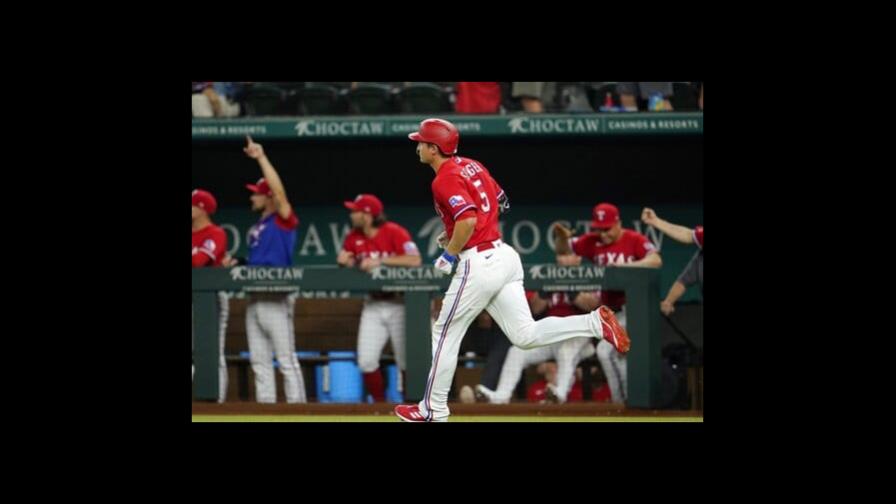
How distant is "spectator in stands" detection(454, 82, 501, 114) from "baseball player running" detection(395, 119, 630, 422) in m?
4.56

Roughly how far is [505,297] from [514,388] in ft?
8.19

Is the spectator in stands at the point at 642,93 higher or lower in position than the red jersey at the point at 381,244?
higher

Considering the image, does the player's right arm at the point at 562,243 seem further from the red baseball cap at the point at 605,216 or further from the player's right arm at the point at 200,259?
the player's right arm at the point at 200,259

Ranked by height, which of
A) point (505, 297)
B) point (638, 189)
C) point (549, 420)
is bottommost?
point (549, 420)

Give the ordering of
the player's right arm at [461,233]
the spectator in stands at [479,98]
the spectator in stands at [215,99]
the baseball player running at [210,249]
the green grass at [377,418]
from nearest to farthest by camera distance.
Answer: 1. the player's right arm at [461,233]
2. the green grass at [377,418]
3. the baseball player running at [210,249]
4. the spectator in stands at [479,98]
5. the spectator in stands at [215,99]

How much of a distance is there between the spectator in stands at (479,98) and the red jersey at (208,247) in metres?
2.70

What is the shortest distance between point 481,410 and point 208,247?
2.40 meters

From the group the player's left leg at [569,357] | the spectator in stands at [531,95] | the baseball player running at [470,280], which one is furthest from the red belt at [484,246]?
the spectator in stands at [531,95]

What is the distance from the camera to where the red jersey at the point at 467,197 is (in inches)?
255

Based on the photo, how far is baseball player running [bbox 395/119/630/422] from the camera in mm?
6598

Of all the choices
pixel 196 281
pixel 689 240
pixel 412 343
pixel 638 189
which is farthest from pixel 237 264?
pixel 638 189

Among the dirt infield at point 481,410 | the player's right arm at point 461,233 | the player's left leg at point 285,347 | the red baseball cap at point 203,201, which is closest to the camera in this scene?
the player's right arm at point 461,233

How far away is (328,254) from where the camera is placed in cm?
1232

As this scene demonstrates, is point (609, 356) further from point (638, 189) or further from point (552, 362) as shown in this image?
point (638, 189)
